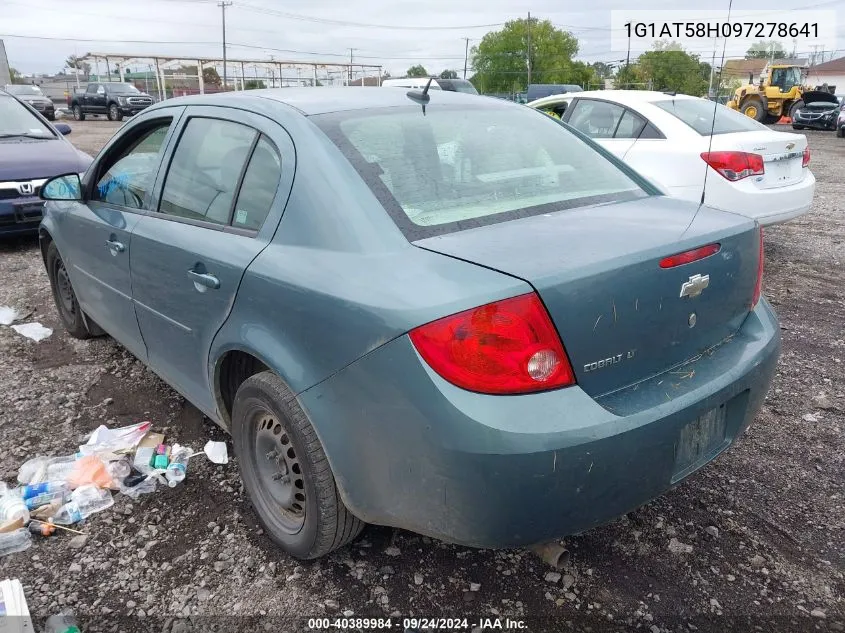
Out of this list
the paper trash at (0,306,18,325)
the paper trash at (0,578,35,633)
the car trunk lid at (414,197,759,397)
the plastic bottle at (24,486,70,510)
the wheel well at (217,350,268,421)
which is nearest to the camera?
the car trunk lid at (414,197,759,397)

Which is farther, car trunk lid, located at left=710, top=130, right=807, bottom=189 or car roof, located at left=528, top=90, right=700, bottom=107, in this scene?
car roof, located at left=528, top=90, right=700, bottom=107

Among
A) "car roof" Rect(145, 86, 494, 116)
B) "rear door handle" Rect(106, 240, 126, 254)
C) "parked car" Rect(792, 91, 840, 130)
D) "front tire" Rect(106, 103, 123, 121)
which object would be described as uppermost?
"front tire" Rect(106, 103, 123, 121)

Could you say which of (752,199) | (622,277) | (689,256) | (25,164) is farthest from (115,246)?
(752,199)

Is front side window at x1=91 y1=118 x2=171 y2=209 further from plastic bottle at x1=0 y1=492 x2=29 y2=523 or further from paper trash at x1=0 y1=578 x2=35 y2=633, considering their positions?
paper trash at x1=0 y1=578 x2=35 y2=633

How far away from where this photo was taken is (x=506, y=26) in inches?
4003

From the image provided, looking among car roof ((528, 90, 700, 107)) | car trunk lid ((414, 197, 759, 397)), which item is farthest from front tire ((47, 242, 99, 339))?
car roof ((528, 90, 700, 107))

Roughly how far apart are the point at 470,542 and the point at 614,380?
0.62m

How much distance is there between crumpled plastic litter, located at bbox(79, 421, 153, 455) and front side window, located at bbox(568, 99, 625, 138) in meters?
5.46

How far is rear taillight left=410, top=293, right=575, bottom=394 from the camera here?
5.73 feet

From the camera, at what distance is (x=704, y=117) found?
6.55m

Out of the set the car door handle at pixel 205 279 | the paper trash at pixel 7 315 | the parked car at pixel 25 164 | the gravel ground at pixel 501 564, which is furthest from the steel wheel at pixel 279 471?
the parked car at pixel 25 164

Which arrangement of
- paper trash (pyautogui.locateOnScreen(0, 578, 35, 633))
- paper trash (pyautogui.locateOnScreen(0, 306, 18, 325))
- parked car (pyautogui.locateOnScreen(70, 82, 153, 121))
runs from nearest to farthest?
paper trash (pyautogui.locateOnScreen(0, 578, 35, 633))
paper trash (pyautogui.locateOnScreen(0, 306, 18, 325))
parked car (pyautogui.locateOnScreen(70, 82, 153, 121))

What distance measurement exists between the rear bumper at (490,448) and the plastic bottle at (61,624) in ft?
3.32

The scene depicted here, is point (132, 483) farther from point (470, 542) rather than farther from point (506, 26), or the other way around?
point (506, 26)
